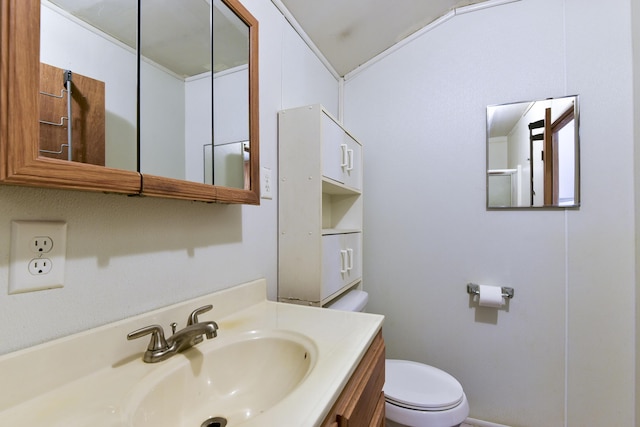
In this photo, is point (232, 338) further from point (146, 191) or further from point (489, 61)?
point (489, 61)

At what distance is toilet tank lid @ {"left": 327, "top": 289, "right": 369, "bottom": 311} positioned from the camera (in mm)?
1365

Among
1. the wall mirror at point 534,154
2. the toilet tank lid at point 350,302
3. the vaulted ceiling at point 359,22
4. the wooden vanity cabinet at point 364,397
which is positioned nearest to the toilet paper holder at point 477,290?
the wall mirror at point 534,154

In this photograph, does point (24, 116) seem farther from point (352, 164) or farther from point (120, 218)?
point (352, 164)

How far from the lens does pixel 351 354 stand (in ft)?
2.13

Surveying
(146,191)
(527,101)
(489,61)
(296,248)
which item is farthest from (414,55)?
(146,191)

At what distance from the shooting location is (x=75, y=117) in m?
0.56

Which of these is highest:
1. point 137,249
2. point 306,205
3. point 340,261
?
point 306,205

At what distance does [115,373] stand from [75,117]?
0.53 meters

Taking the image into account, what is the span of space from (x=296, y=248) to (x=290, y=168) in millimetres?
336

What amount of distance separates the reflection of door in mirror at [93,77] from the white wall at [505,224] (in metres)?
1.40

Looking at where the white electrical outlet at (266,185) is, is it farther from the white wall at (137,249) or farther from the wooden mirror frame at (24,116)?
the wooden mirror frame at (24,116)

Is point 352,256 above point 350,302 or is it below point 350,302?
above

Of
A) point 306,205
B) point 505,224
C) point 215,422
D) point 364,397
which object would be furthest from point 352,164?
point 215,422

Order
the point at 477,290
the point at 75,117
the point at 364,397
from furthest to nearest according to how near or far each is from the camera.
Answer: the point at 477,290, the point at 364,397, the point at 75,117
